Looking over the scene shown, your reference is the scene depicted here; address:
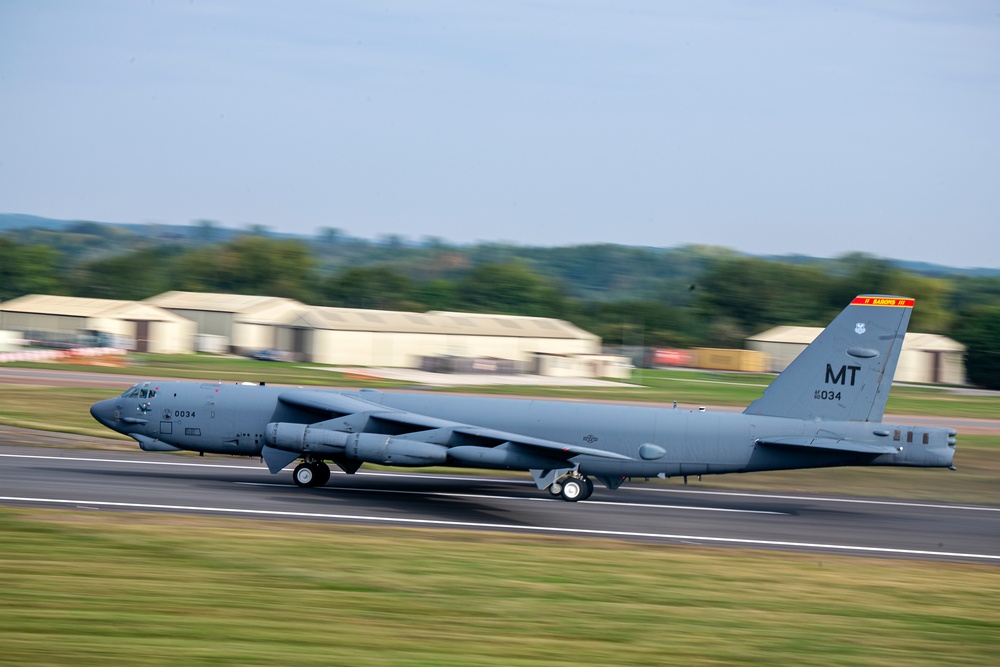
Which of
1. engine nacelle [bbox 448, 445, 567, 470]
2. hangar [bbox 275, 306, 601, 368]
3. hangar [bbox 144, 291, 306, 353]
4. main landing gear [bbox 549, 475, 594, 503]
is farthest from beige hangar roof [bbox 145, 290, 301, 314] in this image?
engine nacelle [bbox 448, 445, 567, 470]

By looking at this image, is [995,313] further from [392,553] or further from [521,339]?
[392,553]

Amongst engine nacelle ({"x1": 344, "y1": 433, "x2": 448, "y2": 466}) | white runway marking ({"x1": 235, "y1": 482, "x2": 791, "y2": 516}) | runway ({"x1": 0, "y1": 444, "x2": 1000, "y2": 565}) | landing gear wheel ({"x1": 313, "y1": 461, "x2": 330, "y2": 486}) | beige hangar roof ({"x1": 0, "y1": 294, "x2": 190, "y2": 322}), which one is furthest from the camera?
beige hangar roof ({"x1": 0, "y1": 294, "x2": 190, "y2": 322})

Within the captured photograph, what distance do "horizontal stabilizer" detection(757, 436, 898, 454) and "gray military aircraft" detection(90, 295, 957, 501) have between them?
0.03m

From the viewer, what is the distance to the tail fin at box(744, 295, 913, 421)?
2530 cm

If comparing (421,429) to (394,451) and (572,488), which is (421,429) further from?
(572,488)

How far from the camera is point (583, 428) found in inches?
1020

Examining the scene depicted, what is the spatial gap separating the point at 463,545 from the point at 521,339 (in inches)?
2725

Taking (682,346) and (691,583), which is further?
(682,346)

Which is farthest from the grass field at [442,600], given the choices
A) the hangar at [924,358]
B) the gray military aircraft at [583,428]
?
the hangar at [924,358]

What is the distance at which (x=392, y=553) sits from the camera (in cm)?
1808

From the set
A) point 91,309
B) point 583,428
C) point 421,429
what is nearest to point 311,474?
point 421,429

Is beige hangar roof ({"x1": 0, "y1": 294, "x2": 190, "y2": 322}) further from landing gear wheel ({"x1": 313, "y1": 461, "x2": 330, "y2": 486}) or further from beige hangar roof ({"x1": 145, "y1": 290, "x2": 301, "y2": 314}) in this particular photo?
landing gear wheel ({"x1": 313, "y1": 461, "x2": 330, "y2": 486})

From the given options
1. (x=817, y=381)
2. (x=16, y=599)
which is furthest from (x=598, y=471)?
(x=16, y=599)

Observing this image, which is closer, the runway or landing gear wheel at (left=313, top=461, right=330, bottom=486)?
the runway
